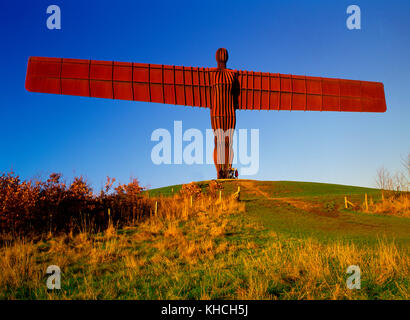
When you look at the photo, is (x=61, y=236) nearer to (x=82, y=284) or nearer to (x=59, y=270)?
(x=59, y=270)

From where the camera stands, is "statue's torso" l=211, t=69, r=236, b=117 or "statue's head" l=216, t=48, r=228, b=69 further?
"statue's head" l=216, t=48, r=228, b=69

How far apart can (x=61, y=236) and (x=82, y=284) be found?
189 inches

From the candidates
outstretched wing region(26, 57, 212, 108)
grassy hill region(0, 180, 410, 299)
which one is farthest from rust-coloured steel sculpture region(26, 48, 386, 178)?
grassy hill region(0, 180, 410, 299)

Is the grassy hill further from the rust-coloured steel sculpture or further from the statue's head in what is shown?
the statue's head

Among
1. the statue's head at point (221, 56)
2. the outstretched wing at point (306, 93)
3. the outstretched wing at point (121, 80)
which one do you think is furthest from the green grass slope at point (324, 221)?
the statue's head at point (221, 56)

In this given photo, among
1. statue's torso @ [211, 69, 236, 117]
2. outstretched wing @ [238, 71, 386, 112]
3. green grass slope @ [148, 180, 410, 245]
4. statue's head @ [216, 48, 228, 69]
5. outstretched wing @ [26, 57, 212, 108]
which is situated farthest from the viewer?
outstretched wing @ [238, 71, 386, 112]

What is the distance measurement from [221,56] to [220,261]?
15046 mm

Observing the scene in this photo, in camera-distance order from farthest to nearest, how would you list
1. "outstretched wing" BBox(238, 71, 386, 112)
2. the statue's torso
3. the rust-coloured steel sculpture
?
"outstretched wing" BBox(238, 71, 386, 112) < the statue's torso < the rust-coloured steel sculpture

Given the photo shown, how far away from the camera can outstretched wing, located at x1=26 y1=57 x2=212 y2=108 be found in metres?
15.8

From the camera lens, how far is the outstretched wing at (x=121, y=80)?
51.7 feet

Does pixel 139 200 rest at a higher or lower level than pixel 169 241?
higher

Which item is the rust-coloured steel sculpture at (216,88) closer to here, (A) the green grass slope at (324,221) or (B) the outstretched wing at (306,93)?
(B) the outstretched wing at (306,93)
